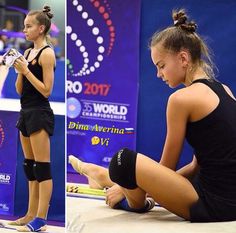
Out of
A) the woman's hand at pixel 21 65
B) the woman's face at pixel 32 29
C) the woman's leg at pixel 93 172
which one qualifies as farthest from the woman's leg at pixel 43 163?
the woman's leg at pixel 93 172

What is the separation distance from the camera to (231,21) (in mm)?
2434

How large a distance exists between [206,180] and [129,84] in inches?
36.3

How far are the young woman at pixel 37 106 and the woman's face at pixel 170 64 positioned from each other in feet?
1.32

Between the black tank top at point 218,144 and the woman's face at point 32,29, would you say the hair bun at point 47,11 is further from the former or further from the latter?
the black tank top at point 218,144

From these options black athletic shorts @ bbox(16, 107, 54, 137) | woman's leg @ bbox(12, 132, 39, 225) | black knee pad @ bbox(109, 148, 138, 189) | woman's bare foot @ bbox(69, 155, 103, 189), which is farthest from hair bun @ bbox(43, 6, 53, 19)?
woman's bare foot @ bbox(69, 155, 103, 189)

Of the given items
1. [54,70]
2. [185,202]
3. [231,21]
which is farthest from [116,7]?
[185,202]

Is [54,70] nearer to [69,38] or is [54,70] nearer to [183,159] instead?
[69,38]

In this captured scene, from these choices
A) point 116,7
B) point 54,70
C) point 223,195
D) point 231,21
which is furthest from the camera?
point 116,7

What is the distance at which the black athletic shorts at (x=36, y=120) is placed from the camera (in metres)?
1.95

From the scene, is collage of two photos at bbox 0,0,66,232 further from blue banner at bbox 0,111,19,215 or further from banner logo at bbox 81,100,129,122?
banner logo at bbox 81,100,129,122


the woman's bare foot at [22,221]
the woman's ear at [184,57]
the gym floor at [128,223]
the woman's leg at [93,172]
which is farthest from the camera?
the woman's leg at [93,172]

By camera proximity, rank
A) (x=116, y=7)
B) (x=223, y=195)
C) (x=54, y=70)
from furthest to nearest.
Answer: (x=116, y=7) < (x=54, y=70) < (x=223, y=195)

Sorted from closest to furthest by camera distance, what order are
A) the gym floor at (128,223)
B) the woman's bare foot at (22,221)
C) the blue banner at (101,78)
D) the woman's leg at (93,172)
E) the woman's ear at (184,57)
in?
the gym floor at (128,223) → the woman's ear at (184,57) → the woman's bare foot at (22,221) → the woman's leg at (93,172) → the blue banner at (101,78)

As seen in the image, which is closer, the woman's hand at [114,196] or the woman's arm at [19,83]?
the woman's arm at [19,83]
